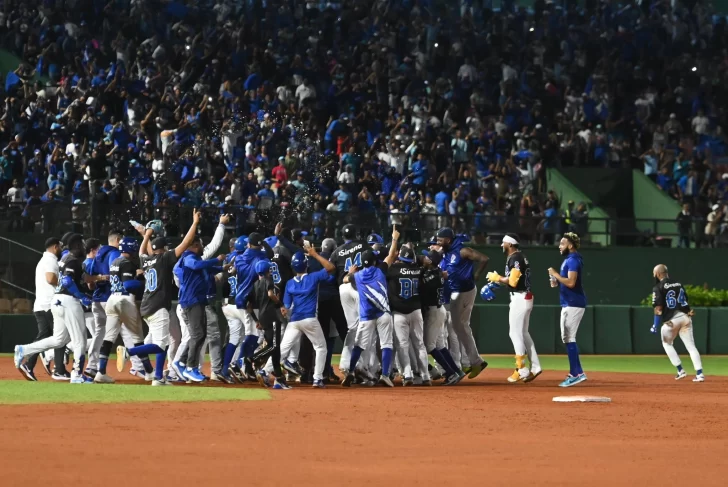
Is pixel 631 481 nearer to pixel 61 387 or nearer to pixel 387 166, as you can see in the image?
pixel 61 387

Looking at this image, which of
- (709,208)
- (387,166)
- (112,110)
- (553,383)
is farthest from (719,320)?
(112,110)

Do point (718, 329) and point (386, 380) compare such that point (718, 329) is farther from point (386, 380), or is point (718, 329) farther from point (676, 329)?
point (386, 380)

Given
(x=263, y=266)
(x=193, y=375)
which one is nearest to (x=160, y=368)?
(x=193, y=375)

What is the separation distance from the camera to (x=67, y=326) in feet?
52.2

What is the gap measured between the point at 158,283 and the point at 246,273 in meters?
1.13

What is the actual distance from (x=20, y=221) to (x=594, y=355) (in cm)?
1183

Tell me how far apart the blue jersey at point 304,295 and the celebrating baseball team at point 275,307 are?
15 millimetres

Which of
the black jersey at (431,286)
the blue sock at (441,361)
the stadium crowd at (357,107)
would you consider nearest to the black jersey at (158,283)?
the black jersey at (431,286)

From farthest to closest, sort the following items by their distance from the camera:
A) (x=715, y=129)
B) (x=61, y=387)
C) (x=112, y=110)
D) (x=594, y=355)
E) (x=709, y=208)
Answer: (x=715, y=129), (x=709, y=208), (x=112, y=110), (x=594, y=355), (x=61, y=387)

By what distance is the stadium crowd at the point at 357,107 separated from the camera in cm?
2678

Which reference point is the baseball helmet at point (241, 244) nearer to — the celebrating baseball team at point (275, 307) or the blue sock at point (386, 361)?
the celebrating baseball team at point (275, 307)

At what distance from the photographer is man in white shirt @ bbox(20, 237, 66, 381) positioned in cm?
1612

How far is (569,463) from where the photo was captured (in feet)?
29.3

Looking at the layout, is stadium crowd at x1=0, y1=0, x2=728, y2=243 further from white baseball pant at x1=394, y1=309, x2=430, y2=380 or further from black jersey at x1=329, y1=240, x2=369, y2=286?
white baseball pant at x1=394, y1=309, x2=430, y2=380
